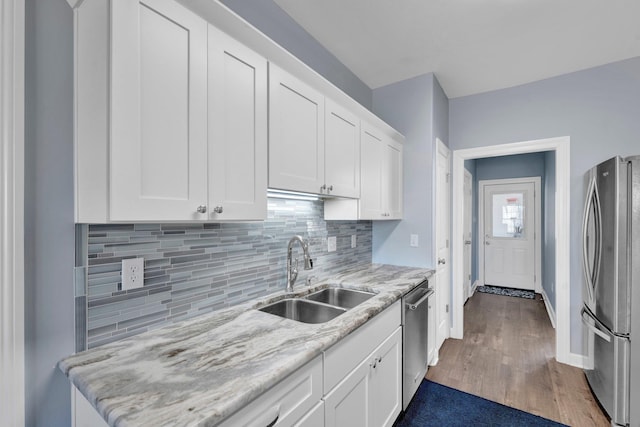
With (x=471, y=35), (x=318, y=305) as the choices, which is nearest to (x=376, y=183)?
(x=318, y=305)

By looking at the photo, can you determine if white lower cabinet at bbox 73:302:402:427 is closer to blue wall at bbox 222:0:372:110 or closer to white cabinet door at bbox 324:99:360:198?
white cabinet door at bbox 324:99:360:198

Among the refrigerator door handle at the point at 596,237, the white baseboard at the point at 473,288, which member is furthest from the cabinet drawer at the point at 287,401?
the white baseboard at the point at 473,288

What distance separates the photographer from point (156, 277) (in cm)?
120

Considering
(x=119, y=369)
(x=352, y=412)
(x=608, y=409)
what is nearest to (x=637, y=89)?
(x=608, y=409)

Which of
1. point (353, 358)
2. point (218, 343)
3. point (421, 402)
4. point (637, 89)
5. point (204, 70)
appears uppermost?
point (637, 89)

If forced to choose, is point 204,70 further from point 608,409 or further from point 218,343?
point 608,409

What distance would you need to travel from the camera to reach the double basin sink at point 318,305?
162 cm

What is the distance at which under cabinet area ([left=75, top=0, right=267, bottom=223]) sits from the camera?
0.85m

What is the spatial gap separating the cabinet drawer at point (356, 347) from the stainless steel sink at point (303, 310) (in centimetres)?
21

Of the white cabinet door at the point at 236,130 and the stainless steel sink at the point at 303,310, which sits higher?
the white cabinet door at the point at 236,130

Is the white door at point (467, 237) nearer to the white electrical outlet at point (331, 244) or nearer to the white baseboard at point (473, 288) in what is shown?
the white baseboard at point (473, 288)

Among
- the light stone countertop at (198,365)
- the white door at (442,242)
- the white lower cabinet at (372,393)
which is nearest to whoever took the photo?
the light stone countertop at (198,365)

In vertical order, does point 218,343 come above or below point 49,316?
below
